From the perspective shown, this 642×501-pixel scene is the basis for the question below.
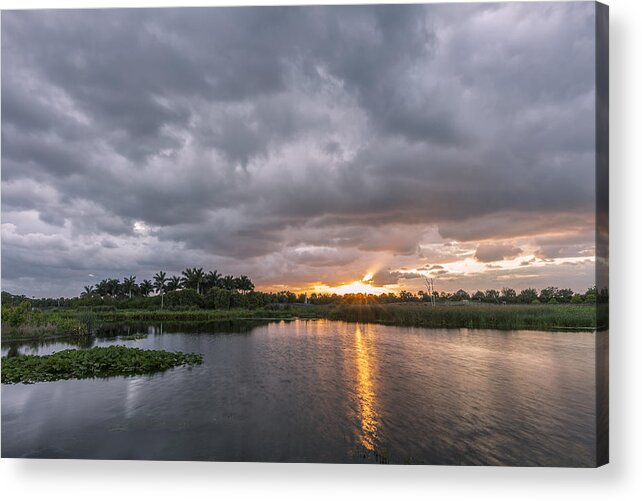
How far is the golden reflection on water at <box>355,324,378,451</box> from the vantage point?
575 centimetres

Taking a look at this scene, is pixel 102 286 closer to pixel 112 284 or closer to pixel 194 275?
pixel 112 284

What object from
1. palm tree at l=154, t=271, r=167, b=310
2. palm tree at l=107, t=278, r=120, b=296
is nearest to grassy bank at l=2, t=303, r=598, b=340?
palm tree at l=107, t=278, r=120, b=296

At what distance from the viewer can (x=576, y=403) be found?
6742 mm

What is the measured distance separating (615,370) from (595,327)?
728 millimetres

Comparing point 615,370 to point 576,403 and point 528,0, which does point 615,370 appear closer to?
point 576,403

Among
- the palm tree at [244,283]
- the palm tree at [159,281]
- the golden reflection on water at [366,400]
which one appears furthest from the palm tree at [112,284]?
the golden reflection on water at [366,400]

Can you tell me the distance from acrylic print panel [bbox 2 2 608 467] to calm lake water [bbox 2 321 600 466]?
5cm

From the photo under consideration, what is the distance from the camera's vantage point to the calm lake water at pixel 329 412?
18.2 feet

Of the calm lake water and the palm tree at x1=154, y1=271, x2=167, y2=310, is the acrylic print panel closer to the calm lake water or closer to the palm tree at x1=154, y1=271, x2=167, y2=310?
the calm lake water

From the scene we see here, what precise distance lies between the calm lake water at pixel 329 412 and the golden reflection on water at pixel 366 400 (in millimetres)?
24

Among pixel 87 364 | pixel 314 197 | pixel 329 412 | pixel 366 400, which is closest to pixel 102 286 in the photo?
pixel 87 364

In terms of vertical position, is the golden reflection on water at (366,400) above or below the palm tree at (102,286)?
below

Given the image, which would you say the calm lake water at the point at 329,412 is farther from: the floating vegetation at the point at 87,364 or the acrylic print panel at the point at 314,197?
the floating vegetation at the point at 87,364

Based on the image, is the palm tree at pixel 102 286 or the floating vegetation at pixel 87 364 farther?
the palm tree at pixel 102 286
